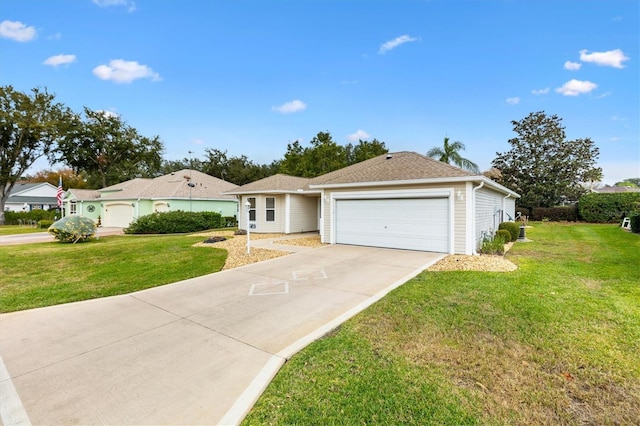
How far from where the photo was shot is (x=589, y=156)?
2489 centimetres

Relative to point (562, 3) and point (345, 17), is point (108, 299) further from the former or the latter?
point (562, 3)

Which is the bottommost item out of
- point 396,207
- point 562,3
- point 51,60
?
point 396,207

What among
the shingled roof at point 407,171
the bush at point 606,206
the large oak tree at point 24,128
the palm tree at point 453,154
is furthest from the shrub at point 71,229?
the bush at point 606,206

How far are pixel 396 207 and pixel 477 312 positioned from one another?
6.37 metres

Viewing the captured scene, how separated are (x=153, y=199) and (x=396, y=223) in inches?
760

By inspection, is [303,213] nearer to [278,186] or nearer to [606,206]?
[278,186]

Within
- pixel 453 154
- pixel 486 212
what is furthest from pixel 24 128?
pixel 486 212

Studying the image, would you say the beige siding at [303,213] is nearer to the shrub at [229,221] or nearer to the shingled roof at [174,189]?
the shingled roof at [174,189]

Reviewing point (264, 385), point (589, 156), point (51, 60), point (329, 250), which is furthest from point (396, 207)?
point (589, 156)

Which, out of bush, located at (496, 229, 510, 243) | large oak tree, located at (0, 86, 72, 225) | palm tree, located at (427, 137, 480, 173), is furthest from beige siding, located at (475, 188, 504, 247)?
large oak tree, located at (0, 86, 72, 225)

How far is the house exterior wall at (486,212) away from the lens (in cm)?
1020

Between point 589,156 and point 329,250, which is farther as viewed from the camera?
point 589,156

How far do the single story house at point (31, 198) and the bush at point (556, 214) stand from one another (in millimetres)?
60860

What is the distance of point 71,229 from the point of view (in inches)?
547
